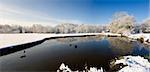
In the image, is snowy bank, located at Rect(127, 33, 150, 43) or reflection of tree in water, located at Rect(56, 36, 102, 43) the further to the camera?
reflection of tree in water, located at Rect(56, 36, 102, 43)

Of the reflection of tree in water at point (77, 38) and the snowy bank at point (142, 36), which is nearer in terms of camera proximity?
the snowy bank at point (142, 36)

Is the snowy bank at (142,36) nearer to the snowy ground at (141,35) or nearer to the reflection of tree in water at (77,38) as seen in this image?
the snowy ground at (141,35)

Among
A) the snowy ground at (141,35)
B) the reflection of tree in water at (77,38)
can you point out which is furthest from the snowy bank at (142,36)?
the reflection of tree in water at (77,38)

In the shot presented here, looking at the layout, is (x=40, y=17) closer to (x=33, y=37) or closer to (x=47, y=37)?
(x=47, y=37)

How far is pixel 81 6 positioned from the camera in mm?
3846

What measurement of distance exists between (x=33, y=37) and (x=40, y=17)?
436cm

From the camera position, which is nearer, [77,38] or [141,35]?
[141,35]


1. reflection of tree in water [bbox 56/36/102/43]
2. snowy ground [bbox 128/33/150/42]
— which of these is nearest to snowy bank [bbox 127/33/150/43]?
snowy ground [bbox 128/33/150/42]

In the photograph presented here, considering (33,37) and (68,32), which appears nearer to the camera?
(68,32)

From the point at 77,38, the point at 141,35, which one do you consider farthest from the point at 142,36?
the point at 77,38

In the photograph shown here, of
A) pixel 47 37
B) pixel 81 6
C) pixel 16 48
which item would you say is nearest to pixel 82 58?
pixel 81 6

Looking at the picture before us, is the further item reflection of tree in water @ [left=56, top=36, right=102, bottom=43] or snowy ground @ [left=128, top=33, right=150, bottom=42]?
reflection of tree in water @ [left=56, top=36, right=102, bottom=43]

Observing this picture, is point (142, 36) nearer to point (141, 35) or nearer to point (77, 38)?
Result: point (141, 35)

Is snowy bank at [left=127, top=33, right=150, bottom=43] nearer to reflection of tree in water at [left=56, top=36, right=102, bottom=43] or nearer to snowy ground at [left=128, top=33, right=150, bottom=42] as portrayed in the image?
snowy ground at [left=128, top=33, right=150, bottom=42]
